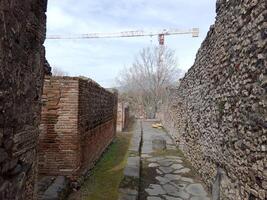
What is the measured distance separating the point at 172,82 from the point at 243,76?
37.6 meters

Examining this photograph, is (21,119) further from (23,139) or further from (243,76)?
A: (243,76)

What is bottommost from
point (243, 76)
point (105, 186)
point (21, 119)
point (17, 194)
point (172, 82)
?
point (105, 186)

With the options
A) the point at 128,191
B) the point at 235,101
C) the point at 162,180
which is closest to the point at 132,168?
the point at 162,180

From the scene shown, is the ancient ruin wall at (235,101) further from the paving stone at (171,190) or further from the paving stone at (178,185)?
the paving stone at (171,190)

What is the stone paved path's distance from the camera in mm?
6496

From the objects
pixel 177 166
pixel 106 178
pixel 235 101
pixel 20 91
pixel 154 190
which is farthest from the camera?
pixel 177 166

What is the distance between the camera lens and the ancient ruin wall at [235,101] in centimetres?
373

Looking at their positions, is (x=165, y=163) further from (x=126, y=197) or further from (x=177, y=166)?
(x=126, y=197)

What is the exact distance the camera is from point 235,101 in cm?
480

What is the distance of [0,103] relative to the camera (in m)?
2.10

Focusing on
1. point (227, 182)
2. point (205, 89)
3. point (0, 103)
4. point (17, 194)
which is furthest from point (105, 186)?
point (0, 103)

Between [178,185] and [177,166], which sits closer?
[178,185]

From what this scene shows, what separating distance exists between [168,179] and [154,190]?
1.05 m

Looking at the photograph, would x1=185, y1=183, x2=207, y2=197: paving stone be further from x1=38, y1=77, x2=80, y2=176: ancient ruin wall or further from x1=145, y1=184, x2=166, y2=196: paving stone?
x1=38, y1=77, x2=80, y2=176: ancient ruin wall
